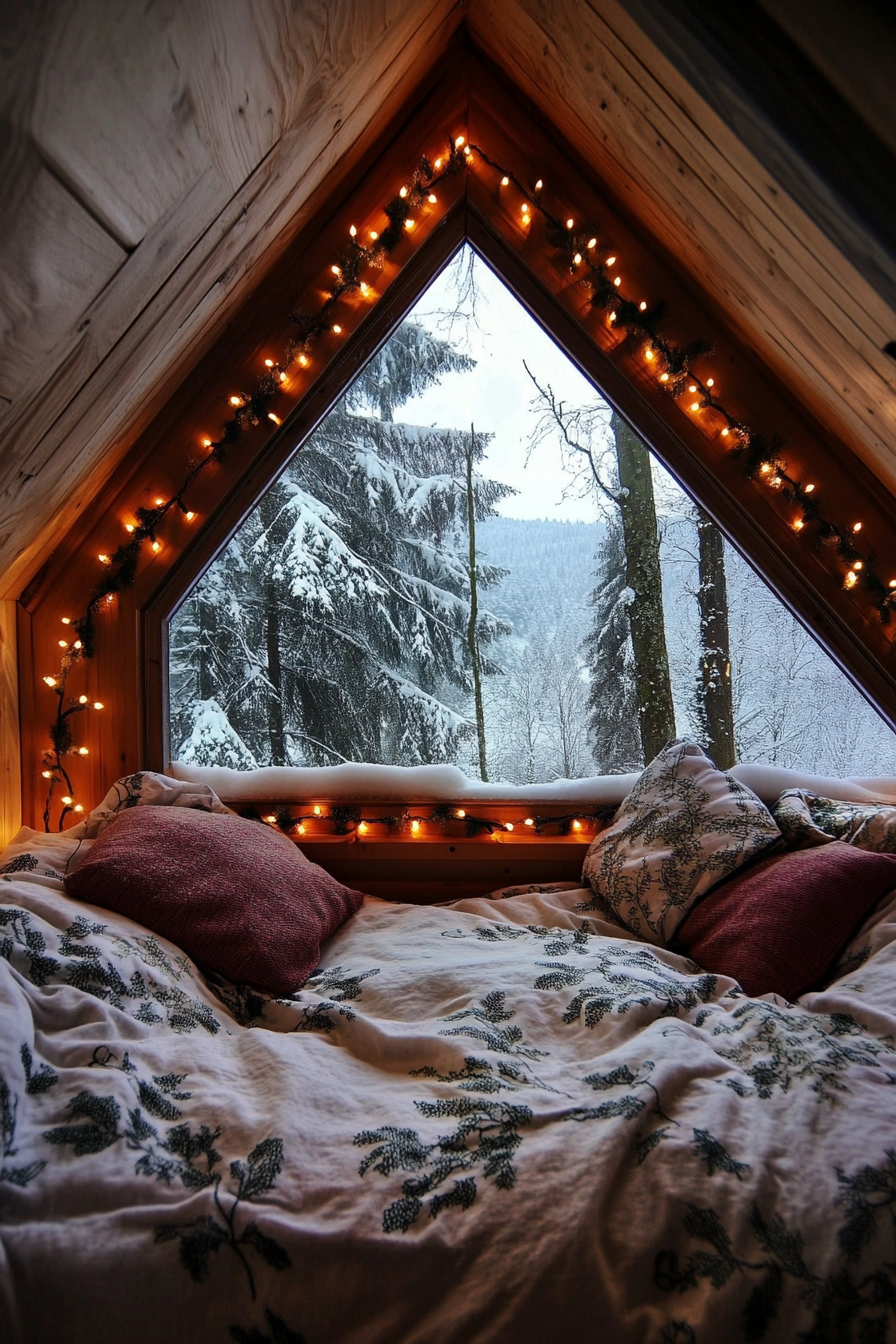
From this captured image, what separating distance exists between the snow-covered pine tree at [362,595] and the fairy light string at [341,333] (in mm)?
342

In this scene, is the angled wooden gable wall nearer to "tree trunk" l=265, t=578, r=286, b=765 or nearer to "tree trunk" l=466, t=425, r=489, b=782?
"tree trunk" l=265, t=578, r=286, b=765

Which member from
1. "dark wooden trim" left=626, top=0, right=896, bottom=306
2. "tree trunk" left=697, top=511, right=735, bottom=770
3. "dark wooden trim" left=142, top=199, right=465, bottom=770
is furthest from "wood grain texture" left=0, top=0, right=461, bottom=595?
"tree trunk" left=697, top=511, right=735, bottom=770

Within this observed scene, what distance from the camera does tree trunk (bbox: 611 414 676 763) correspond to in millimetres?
2363

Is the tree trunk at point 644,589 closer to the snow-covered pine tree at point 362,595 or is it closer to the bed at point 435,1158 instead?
the snow-covered pine tree at point 362,595

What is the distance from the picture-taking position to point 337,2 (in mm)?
1295

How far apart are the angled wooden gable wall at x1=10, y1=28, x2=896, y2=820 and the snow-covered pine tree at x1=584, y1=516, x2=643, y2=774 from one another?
356mm

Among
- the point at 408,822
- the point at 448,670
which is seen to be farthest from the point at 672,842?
the point at 448,670

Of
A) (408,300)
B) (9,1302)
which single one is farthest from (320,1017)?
(408,300)

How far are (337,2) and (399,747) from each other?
191cm

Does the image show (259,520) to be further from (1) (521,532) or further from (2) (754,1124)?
(2) (754,1124)

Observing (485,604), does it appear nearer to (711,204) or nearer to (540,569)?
(540,569)

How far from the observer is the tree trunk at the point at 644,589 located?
2.36 meters

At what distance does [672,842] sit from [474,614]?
112 cm

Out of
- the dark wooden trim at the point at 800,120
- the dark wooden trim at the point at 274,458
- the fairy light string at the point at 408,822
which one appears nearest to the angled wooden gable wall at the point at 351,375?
the dark wooden trim at the point at 274,458
